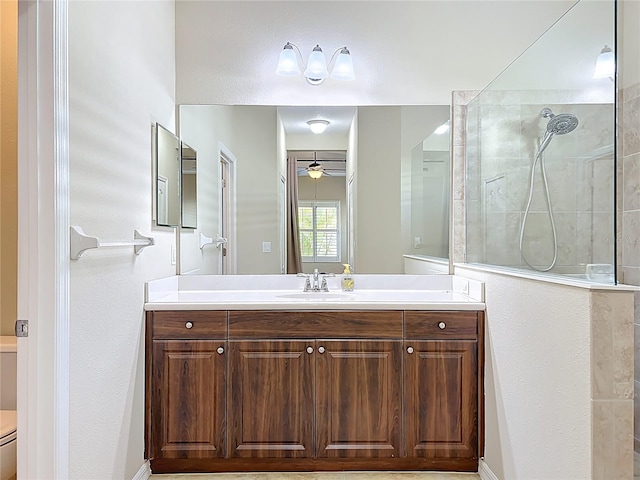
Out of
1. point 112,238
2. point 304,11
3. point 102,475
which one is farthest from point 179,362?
point 304,11

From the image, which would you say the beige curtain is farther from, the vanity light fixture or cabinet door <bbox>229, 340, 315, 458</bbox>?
the vanity light fixture

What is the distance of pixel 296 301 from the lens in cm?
233

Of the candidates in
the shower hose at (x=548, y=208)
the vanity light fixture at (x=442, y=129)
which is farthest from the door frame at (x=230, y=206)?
the shower hose at (x=548, y=208)

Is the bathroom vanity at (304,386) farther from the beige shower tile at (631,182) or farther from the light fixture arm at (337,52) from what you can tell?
the light fixture arm at (337,52)

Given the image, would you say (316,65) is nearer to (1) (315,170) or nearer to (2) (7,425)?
(1) (315,170)

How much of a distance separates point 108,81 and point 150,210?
66 centimetres

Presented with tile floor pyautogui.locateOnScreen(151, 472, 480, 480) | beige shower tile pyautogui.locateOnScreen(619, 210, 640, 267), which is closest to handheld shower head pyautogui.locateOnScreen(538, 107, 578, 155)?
beige shower tile pyautogui.locateOnScreen(619, 210, 640, 267)

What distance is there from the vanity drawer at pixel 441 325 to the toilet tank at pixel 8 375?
67.8 inches

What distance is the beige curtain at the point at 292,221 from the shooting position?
281 cm

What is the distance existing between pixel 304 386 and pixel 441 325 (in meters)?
0.74

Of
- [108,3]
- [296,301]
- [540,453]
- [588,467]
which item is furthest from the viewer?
[296,301]

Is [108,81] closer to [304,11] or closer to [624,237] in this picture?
[304,11]

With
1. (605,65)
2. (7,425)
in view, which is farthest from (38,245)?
(605,65)

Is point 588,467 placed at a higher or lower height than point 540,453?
higher
